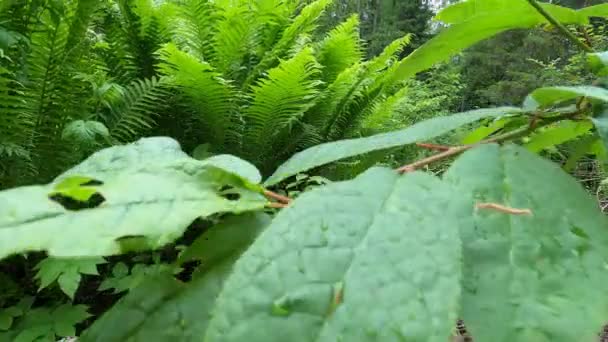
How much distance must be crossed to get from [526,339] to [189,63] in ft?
5.22

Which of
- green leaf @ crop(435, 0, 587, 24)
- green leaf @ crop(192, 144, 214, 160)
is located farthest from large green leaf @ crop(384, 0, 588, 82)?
green leaf @ crop(192, 144, 214, 160)

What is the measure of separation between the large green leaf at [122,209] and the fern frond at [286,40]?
5.80 ft

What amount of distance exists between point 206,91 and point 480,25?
1491 mm

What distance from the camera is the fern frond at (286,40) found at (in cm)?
198

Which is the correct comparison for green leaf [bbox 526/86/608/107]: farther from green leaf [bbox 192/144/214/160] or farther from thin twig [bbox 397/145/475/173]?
green leaf [bbox 192/144/214/160]

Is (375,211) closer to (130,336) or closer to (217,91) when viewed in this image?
(130,336)

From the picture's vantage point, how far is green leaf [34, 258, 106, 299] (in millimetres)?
997

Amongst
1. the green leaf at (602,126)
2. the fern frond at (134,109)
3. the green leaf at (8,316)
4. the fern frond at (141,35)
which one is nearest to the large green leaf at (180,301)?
the green leaf at (602,126)

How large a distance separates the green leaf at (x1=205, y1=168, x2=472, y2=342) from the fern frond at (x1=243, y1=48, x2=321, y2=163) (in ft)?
5.31

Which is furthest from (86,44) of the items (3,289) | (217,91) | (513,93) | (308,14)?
(513,93)

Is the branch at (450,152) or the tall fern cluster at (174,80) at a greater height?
the branch at (450,152)

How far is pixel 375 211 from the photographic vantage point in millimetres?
167

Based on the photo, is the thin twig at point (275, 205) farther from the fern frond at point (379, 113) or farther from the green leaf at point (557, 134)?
the fern frond at point (379, 113)

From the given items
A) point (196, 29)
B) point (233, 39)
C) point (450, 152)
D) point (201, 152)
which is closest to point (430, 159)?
point (450, 152)
